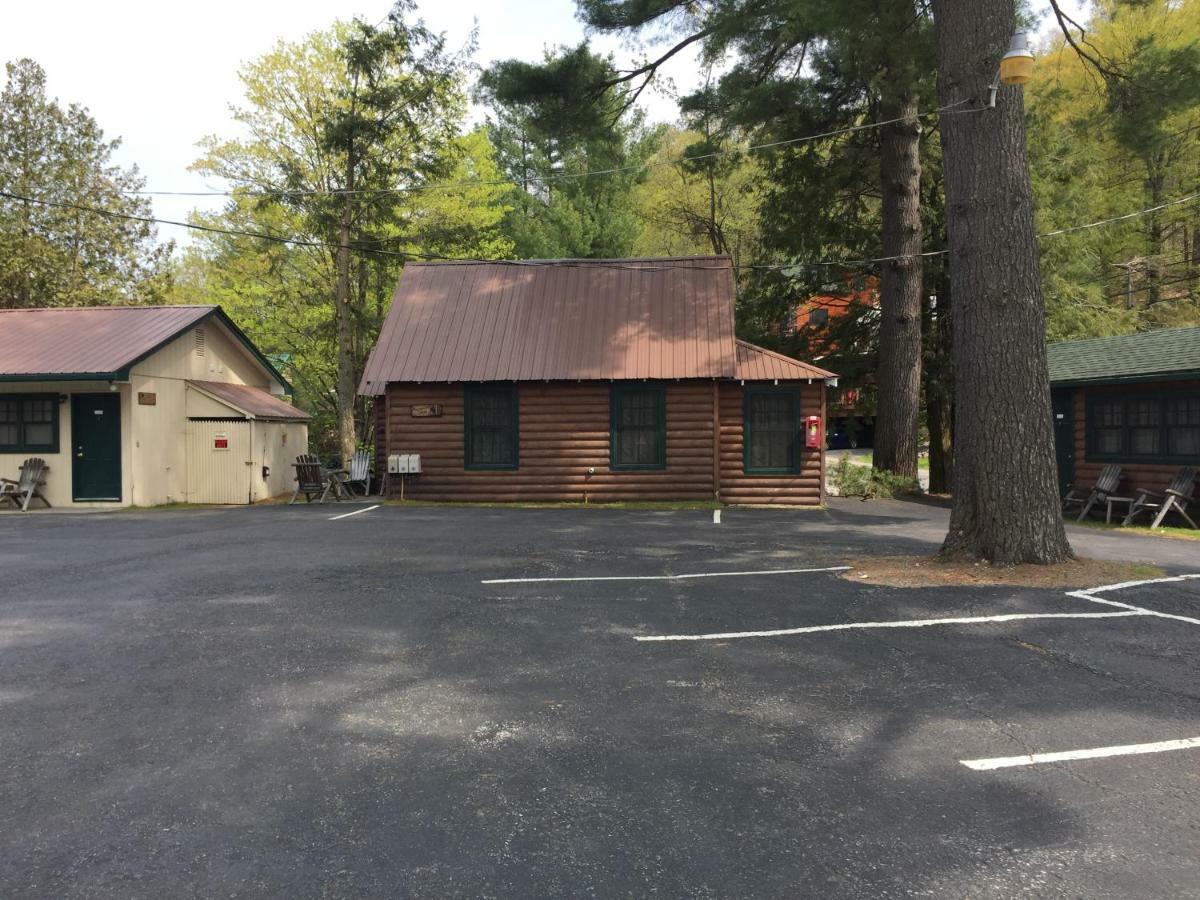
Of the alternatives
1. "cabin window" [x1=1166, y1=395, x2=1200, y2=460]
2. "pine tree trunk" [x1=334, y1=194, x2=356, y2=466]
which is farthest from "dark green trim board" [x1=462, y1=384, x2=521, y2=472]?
"cabin window" [x1=1166, y1=395, x2=1200, y2=460]

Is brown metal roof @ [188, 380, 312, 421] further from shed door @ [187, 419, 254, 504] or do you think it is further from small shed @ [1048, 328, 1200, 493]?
small shed @ [1048, 328, 1200, 493]

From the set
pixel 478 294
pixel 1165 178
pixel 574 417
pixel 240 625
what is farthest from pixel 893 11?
pixel 1165 178

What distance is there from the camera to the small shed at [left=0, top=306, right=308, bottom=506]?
16.3m

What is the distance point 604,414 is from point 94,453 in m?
11.0

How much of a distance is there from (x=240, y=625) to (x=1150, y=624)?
7142 mm

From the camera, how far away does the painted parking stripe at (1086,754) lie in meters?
3.52

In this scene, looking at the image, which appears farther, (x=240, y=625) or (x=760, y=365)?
(x=760, y=365)

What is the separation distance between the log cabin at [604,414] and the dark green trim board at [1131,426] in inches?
230

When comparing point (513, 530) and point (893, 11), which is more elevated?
point (893, 11)

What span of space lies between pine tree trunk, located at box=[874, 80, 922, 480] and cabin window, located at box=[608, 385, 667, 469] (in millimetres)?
6145

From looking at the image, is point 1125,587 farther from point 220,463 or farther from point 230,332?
point 230,332

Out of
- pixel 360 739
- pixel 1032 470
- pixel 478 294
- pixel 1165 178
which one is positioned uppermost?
pixel 1165 178

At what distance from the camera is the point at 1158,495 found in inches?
564

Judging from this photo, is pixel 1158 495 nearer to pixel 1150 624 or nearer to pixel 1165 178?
pixel 1150 624
